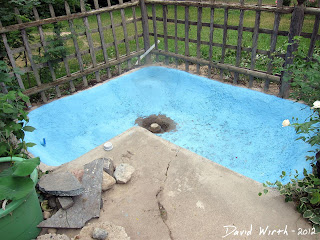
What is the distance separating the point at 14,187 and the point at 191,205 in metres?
1.45

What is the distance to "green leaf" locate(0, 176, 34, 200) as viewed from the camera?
1827 millimetres

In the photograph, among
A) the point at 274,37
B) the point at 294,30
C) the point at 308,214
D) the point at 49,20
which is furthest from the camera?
the point at 49,20

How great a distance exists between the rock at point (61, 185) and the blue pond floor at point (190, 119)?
4.14 feet

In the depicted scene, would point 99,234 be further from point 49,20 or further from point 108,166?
point 49,20

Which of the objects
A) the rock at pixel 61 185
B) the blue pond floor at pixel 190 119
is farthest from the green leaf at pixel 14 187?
the blue pond floor at pixel 190 119

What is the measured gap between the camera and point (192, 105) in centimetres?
517

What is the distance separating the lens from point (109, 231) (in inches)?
83.9

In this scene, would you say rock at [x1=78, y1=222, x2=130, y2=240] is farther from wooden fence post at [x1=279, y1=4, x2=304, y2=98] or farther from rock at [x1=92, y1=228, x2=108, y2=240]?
wooden fence post at [x1=279, y1=4, x2=304, y2=98]

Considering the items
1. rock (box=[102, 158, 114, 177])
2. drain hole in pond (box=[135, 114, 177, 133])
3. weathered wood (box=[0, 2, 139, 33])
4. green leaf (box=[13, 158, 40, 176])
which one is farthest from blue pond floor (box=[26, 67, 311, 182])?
green leaf (box=[13, 158, 40, 176])

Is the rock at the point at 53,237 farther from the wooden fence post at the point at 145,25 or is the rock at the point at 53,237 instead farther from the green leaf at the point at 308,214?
the wooden fence post at the point at 145,25

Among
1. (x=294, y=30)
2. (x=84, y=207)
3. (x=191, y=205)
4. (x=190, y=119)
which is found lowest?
(x=190, y=119)

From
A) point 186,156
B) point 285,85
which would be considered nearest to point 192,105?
point 285,85

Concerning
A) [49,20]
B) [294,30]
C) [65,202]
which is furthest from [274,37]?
[65,202]

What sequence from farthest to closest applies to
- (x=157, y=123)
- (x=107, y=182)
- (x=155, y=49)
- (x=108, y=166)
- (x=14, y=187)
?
1. (x=155, y=49)
2. (x=157, y=123)
3. (x=108, y=166)
4. (x=107, y=182)
5. (x=14, y=187)
